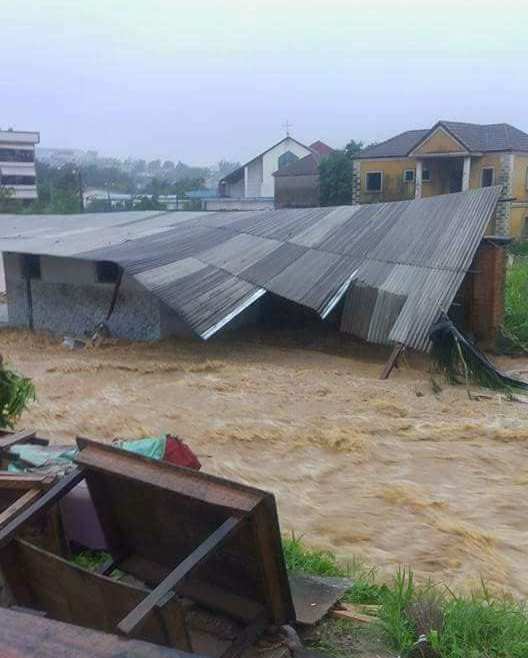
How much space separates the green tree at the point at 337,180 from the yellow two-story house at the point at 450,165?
1697mm

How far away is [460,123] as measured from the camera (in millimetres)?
34281

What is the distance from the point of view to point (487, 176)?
109ft

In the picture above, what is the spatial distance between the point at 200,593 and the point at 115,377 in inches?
343

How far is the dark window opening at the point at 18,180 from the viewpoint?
57.0m

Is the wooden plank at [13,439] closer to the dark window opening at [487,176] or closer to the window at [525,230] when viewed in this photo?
the window at [525,230]

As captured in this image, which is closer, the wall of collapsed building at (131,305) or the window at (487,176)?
the wall of collapsed building at (131,305)

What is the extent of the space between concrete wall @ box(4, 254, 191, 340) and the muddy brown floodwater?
2.08 feet

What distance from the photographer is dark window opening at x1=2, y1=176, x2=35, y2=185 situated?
57019 millimetres

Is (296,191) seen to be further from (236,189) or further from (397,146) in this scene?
(236,189)

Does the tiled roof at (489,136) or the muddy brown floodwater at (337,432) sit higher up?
the tiled roof at (489,136)


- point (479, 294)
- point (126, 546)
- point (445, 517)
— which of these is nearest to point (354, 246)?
point (479, 294)

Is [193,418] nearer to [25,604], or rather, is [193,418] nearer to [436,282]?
[436,282]

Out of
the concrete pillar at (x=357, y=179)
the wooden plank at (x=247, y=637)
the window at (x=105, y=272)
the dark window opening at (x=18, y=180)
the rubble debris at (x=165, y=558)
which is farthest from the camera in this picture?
the dark window opening at (x=18, y=180)

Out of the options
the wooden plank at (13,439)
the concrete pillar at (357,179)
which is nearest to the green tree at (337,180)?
the concrete pillar at (357,179)
